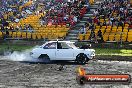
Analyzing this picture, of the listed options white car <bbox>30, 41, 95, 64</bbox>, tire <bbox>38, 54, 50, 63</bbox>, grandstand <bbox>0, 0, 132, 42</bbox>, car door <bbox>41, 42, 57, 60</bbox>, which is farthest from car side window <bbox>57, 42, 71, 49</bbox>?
grandstand <bbox>0, 0, 132, 42</bbox>

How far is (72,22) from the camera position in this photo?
3962 cm

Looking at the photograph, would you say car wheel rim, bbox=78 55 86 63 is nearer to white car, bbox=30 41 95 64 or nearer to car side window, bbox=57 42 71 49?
white car, bbox=30 41 95 64

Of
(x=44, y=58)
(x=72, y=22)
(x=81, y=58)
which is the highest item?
(x=72, y=22)

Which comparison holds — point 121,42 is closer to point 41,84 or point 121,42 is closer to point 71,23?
point 71,23

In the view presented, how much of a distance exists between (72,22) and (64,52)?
1339 cm

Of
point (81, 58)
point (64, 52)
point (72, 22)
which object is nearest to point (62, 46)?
point (64, 52)

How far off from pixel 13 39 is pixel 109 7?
10.6 m

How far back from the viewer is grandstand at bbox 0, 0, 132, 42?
3641cm

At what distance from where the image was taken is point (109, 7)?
40.0 metres

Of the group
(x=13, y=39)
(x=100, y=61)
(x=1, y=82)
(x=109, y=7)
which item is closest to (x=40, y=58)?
(x=100, y=61)

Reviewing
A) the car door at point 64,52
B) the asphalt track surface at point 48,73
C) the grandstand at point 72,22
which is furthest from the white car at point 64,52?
the grandstand at point 72,22

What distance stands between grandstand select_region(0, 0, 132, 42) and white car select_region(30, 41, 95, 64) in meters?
9.10

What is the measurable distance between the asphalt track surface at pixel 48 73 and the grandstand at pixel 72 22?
8551 mm

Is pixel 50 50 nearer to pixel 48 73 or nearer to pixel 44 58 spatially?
pixel 44 58
